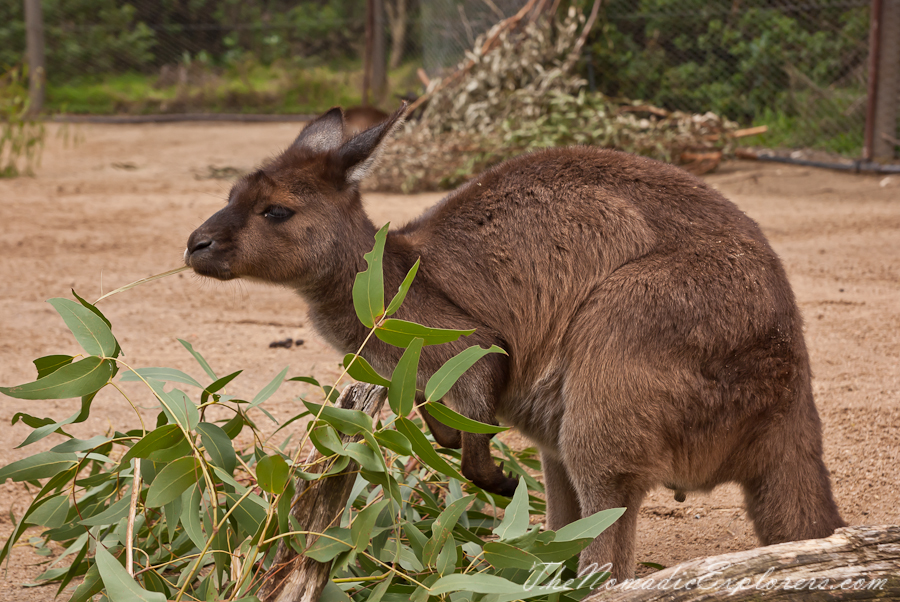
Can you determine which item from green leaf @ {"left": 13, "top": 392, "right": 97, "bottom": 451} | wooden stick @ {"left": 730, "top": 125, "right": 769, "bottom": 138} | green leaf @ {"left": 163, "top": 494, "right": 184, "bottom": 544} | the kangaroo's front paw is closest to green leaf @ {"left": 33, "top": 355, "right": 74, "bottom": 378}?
green leaf @ {"left": 13, "top": 392, "right": 97, "bottom": 451}

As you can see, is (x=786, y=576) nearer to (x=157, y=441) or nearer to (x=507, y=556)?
(x=507, y=556)

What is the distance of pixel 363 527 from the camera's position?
216 centimetres

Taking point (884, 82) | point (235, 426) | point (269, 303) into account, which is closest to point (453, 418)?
point (235, 426)

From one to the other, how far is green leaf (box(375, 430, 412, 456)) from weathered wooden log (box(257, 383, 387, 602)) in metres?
0.15

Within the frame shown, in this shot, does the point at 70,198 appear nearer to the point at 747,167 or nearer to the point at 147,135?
the point at 147,135

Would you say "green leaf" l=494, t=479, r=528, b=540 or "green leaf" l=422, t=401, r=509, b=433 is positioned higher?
"green leaf" l=422, t=401, r=509, b=433

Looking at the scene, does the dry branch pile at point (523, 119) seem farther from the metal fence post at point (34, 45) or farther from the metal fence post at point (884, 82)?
the metal fence post at point (34, 45)

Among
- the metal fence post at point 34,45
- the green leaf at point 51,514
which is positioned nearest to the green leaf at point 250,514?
the green leaf at point 51,514

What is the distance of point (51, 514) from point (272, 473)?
1.01 metres

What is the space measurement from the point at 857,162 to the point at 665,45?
333 centimetres

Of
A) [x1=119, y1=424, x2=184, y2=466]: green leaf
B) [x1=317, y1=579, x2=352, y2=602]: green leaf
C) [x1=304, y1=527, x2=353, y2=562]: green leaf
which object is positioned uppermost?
[x1=119, y1=424, x2=184, y2=466]: green leaf

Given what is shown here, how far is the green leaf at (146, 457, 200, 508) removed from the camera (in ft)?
6.92

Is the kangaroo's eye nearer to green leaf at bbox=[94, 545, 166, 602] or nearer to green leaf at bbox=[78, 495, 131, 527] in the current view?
green leaf at bbox=[78, 495, 131, 527]

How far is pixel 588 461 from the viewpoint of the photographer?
256 centimetres
